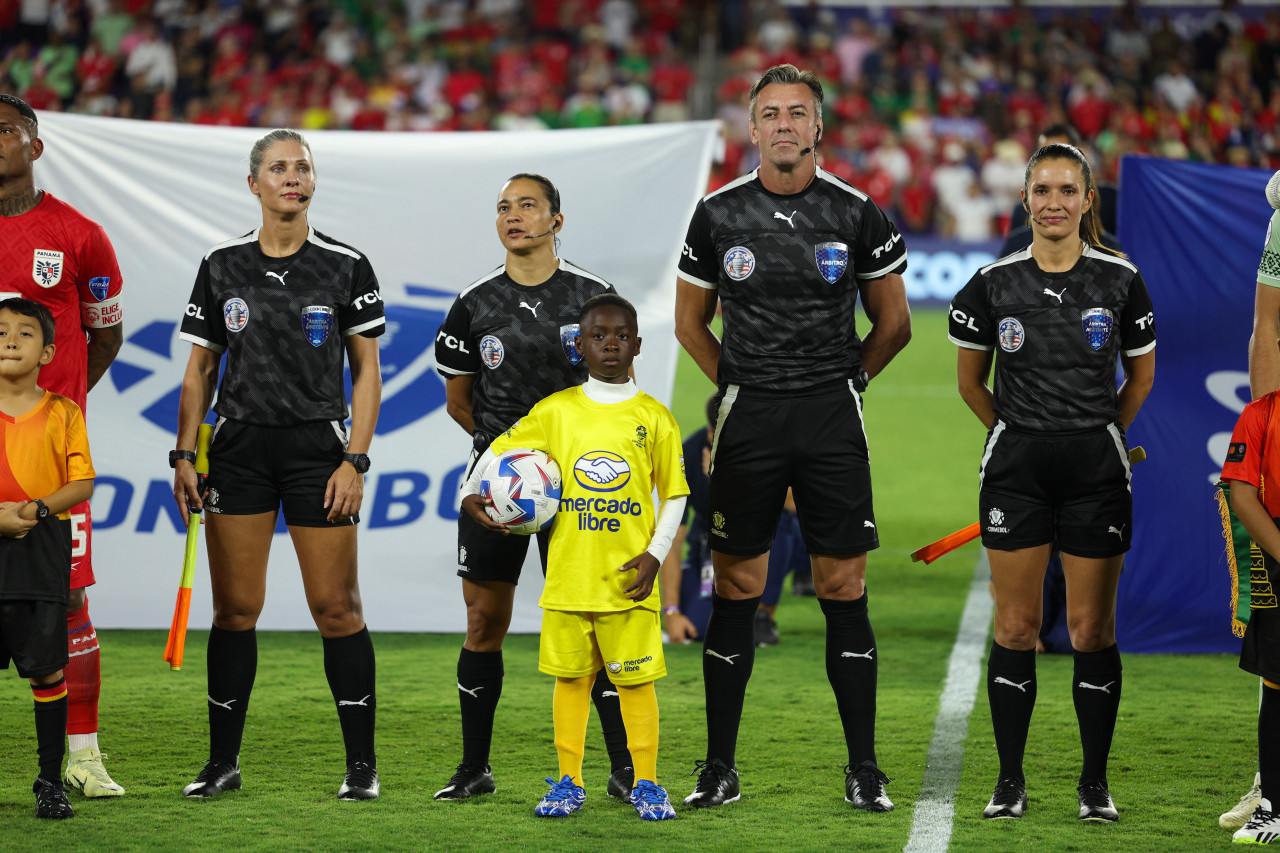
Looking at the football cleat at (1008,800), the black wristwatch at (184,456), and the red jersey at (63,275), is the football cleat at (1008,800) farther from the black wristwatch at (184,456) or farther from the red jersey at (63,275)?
the red jersey at (63,275)

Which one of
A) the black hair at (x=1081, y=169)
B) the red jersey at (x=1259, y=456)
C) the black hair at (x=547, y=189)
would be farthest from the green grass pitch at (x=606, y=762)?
the black hair at (x=547, y=189)

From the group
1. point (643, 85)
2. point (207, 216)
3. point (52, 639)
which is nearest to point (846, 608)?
point (52, 639)

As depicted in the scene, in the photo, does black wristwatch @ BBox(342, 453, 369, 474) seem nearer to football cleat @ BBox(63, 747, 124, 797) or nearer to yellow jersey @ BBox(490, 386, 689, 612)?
yellow jersey @ BBox(490, 386, 689, 612)

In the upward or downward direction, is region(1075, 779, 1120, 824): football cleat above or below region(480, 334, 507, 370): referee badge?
below

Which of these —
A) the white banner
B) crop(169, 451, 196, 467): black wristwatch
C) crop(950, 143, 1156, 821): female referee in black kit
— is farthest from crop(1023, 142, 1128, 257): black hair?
the white banner

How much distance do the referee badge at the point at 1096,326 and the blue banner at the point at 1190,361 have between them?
7.69ft

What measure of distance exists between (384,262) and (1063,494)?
3.86m

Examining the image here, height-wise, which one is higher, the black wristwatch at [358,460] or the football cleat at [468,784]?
the black wristwatch at [358,460]

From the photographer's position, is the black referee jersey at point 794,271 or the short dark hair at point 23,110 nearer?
the black referee jersey at point 794,271

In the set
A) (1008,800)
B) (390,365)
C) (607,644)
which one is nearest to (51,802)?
(607,644)

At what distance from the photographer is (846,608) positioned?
455 cm

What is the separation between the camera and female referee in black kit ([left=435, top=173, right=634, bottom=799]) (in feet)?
15.0

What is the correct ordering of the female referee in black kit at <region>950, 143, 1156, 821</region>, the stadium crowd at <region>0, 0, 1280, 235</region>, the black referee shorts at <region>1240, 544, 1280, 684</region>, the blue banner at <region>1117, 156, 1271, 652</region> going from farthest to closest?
the stadium crowd at <region>0, 0, 1280, 235</region>, the blue banner at <region>1117, 156, 1271, 652</region>, the female referee in black kit at <region>950, 143, 1156, 821</region>, the black referee shorts at <region>1240, 544, 1280, 684</region>

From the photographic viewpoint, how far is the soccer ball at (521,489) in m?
4.26
